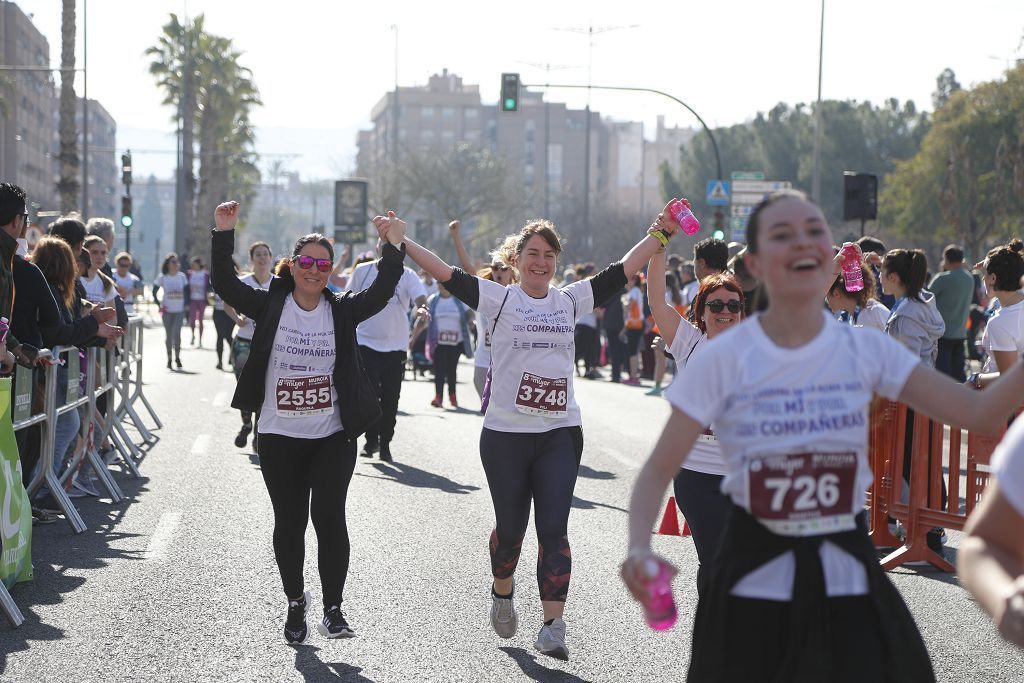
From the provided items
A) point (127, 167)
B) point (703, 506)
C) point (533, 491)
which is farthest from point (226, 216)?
point (127, 167)

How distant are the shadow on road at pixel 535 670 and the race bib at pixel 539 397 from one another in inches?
40.9

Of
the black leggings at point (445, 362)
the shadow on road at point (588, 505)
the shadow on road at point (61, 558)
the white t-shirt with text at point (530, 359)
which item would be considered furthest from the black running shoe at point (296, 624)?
the black leggings at point (445, 362)

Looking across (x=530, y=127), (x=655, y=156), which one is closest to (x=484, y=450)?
(x=530, y=127)

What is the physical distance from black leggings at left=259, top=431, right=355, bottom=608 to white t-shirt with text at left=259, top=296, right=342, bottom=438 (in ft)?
0.21

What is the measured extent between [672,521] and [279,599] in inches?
79.9

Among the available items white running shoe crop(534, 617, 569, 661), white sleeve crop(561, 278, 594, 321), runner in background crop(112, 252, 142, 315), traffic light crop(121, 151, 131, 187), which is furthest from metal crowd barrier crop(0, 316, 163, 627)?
traffic light crop(121, 151, 131, 187)

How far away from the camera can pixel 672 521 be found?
275 inches

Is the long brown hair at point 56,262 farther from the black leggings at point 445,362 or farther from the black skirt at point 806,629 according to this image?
the black leggings at point 445,362

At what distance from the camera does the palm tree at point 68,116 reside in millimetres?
34844

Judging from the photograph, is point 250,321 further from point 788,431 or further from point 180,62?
point 180,62

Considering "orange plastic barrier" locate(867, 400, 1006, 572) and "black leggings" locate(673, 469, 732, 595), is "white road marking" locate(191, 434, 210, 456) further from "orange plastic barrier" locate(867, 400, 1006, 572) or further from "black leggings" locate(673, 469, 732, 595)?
"black leggings" locate(673, 469, 732, 595)

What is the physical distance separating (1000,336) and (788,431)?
20.3 ft

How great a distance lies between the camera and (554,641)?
5.86 meters

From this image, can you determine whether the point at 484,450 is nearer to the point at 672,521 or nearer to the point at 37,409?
the point at 672,521
